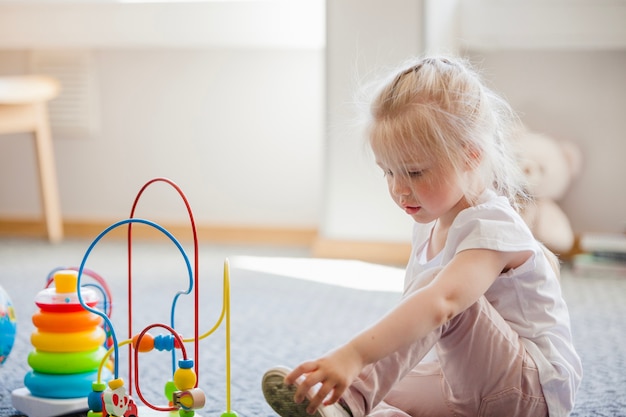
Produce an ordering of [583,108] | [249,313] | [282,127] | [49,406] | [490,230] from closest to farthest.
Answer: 1. [490,230]
2. [49,406]
3. [249,313]
4. [583,108]
5. [282,127]

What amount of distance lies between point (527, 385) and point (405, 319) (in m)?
0.20

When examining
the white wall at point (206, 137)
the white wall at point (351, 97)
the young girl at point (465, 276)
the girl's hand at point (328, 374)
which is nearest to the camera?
the girl's hand at point (328, 374)

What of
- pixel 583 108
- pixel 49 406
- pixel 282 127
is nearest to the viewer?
pixel 49 406

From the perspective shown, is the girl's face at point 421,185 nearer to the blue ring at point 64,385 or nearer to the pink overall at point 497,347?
the pink overall at point 497,347

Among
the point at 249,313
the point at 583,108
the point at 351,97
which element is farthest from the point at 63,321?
the point at 583,108

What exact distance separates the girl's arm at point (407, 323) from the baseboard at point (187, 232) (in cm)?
164

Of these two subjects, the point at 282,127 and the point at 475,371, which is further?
the point at 282,127

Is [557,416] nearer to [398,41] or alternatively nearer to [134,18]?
[398,41]

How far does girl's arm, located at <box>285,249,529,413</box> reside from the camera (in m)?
0.77

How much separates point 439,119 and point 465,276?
0.17 metres

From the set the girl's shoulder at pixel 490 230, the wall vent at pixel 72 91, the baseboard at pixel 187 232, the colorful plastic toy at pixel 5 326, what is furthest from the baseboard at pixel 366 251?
the girl's shoulder at pixel 490 230

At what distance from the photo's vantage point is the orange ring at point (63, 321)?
1.02 metres

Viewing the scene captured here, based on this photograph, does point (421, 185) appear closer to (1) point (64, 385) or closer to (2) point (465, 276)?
(2) point (465, 276)

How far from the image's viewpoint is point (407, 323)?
807 millimetres
